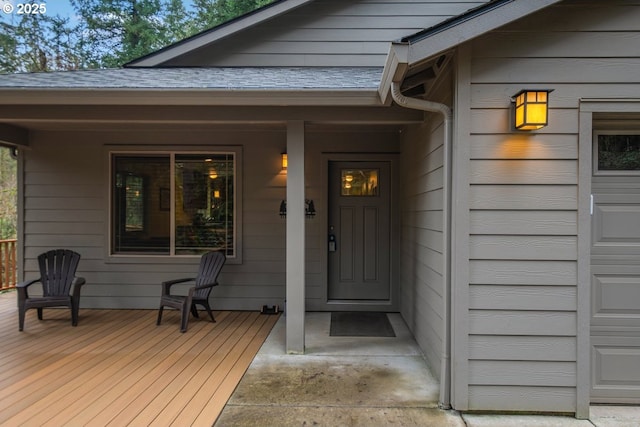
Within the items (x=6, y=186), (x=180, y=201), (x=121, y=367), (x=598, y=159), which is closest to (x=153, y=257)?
(x=180, y=201)

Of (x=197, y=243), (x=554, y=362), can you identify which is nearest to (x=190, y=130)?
(x=197, y=243)

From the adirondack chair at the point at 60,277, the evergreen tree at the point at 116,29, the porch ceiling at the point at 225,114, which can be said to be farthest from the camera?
the evergreen tree at the point at 116,29

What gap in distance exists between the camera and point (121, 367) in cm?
318

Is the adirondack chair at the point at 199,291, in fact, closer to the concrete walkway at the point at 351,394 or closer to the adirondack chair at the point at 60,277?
the adirondack chair at the point at 60,277

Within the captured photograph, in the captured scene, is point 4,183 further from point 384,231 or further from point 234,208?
point 384,231

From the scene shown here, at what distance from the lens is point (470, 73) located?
247 centimetres

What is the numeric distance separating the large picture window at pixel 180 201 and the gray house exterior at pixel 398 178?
29 mm

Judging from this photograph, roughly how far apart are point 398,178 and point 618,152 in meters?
2.54

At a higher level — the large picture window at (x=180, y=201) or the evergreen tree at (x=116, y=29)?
the evergreen tree at (x=116, y=29)

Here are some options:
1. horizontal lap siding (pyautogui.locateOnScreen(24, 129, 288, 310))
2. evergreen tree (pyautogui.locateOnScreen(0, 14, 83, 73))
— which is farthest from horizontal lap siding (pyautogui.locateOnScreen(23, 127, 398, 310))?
evergreen tree (pyautogui.locateOnScreen(0, 14, 83, 73))

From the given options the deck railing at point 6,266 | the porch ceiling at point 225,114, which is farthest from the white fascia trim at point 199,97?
the deck railing at point 6,266

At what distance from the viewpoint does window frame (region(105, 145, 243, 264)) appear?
16.3ft

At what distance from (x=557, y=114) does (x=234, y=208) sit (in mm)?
3657

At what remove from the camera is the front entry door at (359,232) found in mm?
5023
